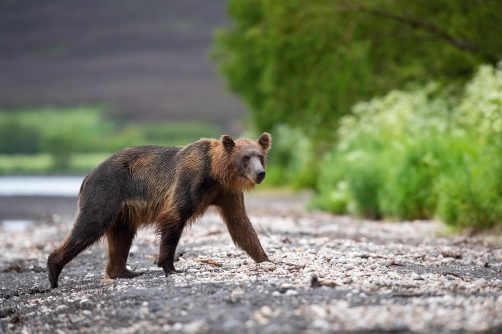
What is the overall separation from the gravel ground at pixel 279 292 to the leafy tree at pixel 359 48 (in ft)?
30.2

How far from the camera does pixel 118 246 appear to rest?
26.2 ft

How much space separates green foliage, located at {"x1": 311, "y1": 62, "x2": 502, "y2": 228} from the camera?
11.6m

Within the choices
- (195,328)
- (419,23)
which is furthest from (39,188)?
(195,328)

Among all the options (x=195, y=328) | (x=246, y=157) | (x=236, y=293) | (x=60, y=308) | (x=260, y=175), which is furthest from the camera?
(x=246, y=157)

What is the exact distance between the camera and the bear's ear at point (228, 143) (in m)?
7.23

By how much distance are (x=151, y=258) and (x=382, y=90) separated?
41.0 feet

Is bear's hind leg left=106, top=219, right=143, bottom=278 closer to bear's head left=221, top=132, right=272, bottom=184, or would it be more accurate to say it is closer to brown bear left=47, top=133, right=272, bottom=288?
brown bear left=47, top=133, right=272, bottom=288

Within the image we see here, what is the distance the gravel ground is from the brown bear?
1.08 feet

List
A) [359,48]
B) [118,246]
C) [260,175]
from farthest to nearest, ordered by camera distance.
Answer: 1. [359,48]
2. [118,246]
3. [260,175]

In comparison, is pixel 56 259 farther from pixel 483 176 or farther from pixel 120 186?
pixel 483 176

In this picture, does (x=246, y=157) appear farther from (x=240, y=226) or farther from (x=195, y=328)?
(x=195, y=328)

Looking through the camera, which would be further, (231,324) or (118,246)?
(118,246)

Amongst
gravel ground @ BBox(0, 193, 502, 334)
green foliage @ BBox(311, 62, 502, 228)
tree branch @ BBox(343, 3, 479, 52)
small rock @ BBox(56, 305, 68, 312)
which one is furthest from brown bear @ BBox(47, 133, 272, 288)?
tree branch @ BBox(343, 3, 479, 52)

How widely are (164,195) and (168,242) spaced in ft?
1.73
